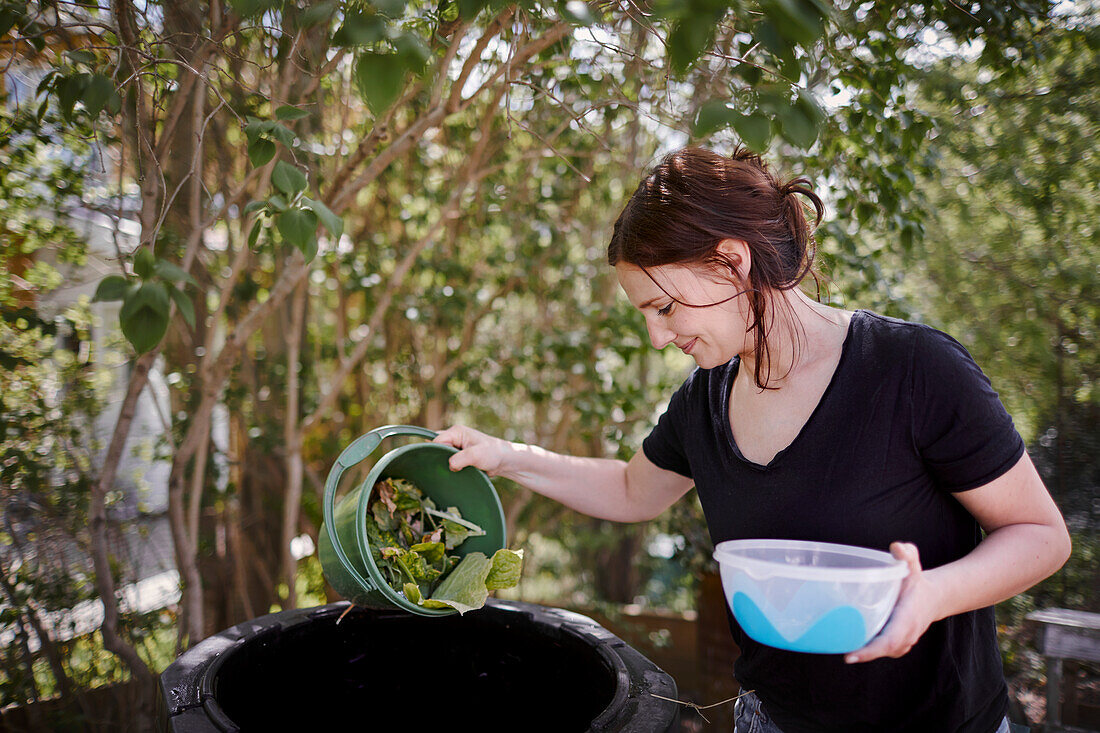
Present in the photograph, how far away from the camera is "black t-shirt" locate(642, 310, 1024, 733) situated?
0.88m

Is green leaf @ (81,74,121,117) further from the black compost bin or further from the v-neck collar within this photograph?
the v-neck collar

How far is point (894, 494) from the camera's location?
3.05 feet

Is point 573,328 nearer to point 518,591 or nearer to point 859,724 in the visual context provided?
point 518,591

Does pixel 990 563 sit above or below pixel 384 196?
below

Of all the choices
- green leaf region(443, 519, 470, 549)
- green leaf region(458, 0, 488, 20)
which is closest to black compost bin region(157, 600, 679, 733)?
green leaf region(443, 519, 470, 549)

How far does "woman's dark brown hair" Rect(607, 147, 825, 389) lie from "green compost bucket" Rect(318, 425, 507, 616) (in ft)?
1.68

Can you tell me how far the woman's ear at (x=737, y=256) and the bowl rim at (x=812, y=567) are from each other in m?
0.36

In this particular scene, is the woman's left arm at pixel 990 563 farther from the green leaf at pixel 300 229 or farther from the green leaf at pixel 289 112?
the green leaf at pixel 289 112

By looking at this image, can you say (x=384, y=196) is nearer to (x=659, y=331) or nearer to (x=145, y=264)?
(x=145, y=264)

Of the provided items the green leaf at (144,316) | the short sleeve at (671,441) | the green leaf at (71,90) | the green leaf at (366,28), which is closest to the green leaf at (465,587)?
the short sleeve at (671,441)

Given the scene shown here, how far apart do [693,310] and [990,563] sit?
461mm

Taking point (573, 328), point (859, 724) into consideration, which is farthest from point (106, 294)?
point (573, 328)

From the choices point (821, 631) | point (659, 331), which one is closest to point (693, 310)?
point (659, 331)

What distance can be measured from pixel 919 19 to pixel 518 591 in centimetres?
307
